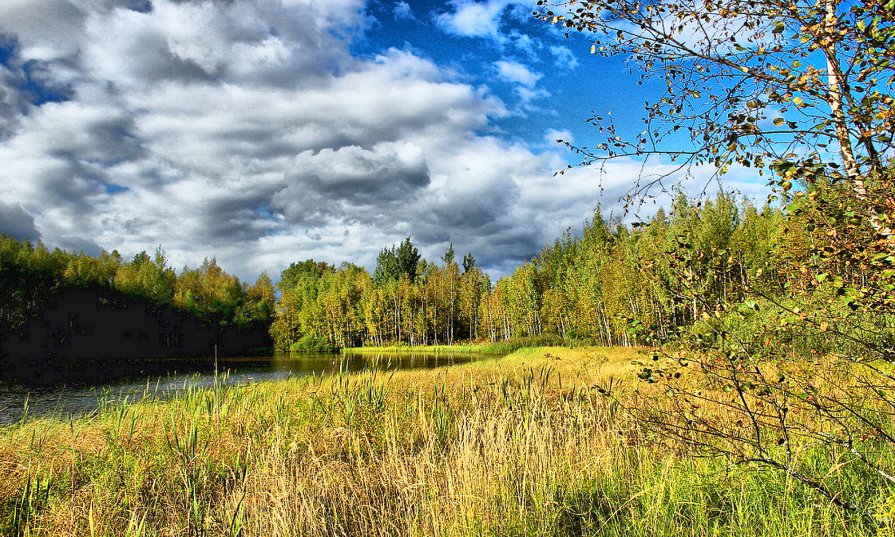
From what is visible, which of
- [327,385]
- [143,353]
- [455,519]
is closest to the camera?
[455,519]

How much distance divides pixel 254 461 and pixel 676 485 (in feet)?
16.6

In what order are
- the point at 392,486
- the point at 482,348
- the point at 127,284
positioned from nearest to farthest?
the point at 392,486 < the point at 482,348 < the point at 127,284

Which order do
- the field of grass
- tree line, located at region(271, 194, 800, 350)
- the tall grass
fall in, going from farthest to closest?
the tall grass, tree line, located at region(271, 194, 800, 350), the field of grass

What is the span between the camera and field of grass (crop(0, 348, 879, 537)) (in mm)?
3750

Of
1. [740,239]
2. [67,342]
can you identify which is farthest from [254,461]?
[67,342]

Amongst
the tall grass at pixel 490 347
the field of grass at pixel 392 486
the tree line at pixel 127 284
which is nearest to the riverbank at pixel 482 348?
the tall grass at pixel 490 347

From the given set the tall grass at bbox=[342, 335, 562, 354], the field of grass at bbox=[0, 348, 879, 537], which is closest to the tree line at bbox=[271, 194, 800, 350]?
the tall grass at bbox=[342, 335, 562, 354]

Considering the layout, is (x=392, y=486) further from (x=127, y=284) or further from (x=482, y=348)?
(x=127, y=284)

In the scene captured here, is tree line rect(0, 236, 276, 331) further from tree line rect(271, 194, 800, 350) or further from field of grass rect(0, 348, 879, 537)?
field of grass rect(0, 348, 879, 537)

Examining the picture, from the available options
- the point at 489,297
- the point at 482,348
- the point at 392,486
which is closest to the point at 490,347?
the point at 482,348

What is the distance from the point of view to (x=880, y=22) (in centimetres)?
227

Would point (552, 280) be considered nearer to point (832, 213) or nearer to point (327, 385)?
point (327, 385)

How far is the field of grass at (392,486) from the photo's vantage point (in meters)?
3.75

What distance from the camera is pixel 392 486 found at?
17.3 ft
